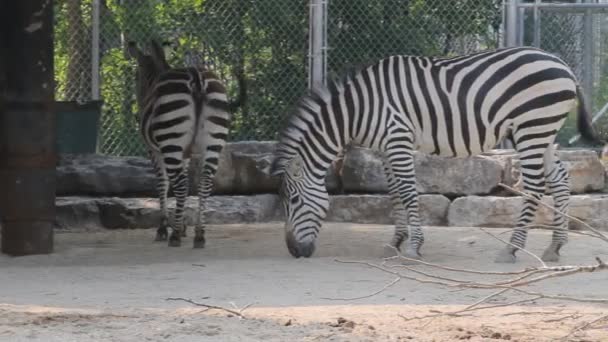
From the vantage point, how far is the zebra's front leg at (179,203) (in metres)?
10.4

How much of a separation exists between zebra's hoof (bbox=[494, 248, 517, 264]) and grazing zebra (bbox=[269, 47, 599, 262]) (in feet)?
0.59

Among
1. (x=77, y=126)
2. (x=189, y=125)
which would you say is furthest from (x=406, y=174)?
(x=77, y=126)

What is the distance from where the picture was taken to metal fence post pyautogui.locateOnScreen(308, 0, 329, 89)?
12117 millimetres

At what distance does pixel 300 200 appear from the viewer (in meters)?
9.63

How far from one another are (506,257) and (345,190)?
3247 mm

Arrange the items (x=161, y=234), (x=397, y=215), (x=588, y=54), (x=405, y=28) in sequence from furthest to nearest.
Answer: (x=405, y=28)
(x=588, y=54)
(x=161, y=234)
(x=397, y=215)

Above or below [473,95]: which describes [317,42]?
above

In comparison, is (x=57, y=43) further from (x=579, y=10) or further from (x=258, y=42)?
(x=579, y=10)

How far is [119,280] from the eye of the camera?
8.15m

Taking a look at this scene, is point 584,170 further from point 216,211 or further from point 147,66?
point 147,66

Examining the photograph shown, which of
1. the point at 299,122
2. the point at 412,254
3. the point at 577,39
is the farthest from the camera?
the point at 577,39

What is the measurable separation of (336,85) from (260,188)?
2.79 metres

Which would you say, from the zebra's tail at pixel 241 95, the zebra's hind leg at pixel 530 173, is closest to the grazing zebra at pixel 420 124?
the zebra's hind leg at pixel 530 173

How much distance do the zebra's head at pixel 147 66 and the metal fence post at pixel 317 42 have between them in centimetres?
169
